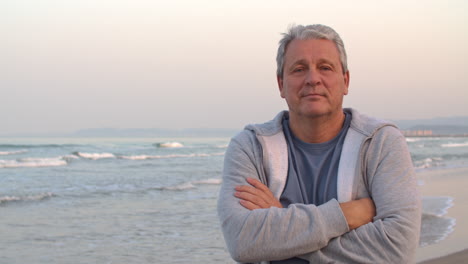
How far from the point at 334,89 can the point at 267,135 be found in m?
0.31

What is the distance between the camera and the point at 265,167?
6.85ft

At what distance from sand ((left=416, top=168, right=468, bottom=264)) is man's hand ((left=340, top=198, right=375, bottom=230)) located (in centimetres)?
334

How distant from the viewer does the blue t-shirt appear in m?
2.02

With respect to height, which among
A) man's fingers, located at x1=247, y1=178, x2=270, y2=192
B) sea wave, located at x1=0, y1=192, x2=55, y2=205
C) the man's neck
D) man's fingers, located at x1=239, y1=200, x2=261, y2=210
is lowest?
sea wave, located at x1=0, y1=192, x2=55, y2=205

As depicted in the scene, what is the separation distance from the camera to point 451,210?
830 cm

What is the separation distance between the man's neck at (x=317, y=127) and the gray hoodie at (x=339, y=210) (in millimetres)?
64

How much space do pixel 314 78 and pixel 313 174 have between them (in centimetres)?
36

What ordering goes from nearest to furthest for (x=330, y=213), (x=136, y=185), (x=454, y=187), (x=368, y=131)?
(x=330, y=213), (x=368, y=131), (x=454, y=187), (x=136, y=185)

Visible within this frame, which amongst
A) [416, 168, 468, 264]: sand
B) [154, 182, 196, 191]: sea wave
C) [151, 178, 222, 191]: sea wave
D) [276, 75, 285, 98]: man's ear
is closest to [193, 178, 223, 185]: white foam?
[151, 178, 222, 191]: sea wave

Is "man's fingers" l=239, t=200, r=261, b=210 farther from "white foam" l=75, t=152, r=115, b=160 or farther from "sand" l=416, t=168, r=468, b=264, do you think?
"white foam" l=75, t=152, r=115, b=160

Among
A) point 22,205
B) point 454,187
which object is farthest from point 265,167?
point 454,187

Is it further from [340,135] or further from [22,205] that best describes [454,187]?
[340,135]

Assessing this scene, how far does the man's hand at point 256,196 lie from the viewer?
1998mm

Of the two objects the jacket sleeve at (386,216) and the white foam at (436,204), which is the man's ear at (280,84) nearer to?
the jacket sleeve at (386,216)
